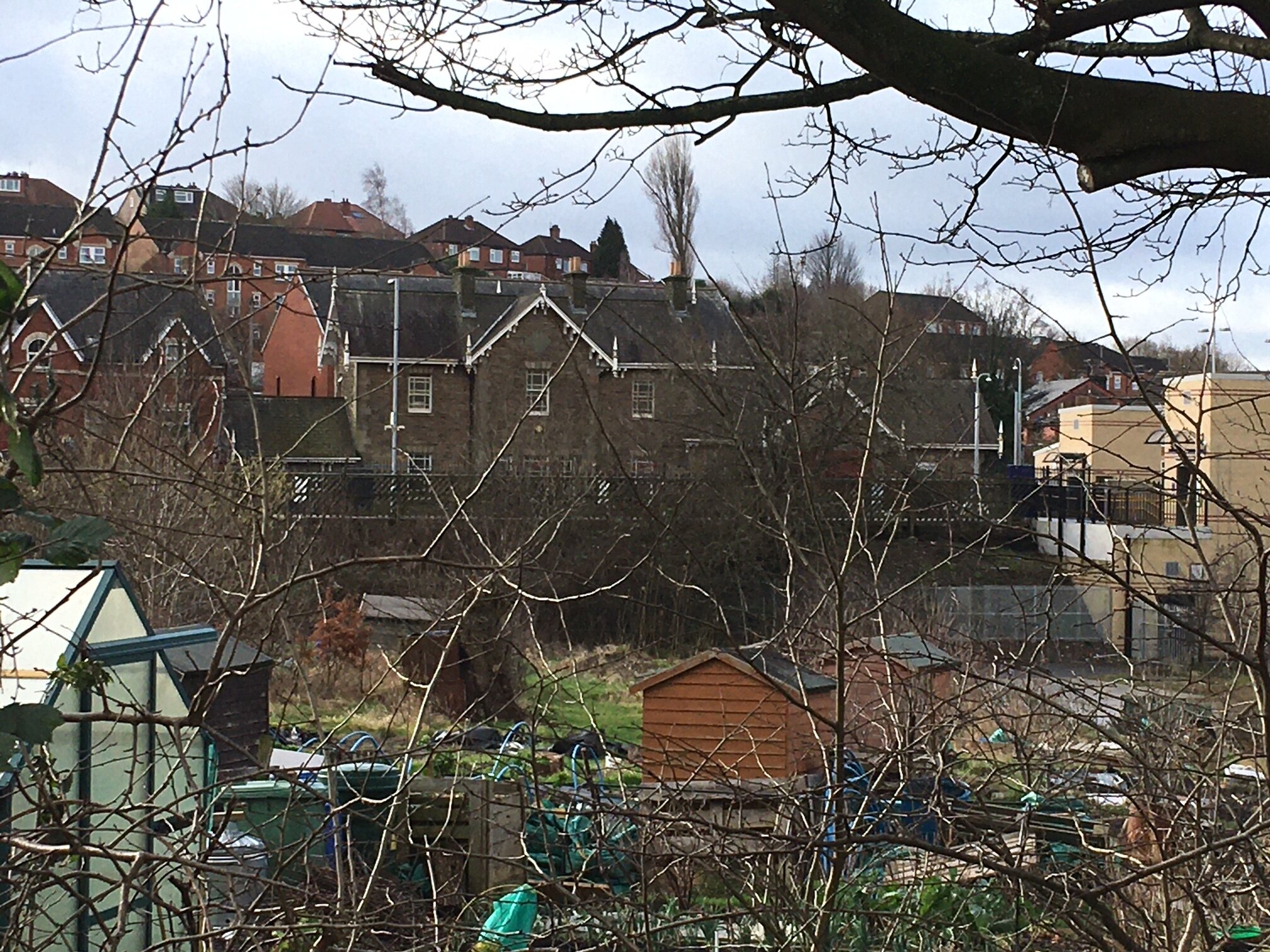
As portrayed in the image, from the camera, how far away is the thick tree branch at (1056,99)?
3385mm

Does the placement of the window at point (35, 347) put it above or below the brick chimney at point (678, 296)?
below

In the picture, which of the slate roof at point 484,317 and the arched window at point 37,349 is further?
the slate roof at point 484,317

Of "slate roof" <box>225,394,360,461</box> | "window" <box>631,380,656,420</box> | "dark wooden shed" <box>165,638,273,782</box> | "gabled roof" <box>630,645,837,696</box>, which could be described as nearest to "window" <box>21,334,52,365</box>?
"gabled roof" <box>630,645,837,696</box>

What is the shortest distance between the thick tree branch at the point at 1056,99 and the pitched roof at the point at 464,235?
3.73ft

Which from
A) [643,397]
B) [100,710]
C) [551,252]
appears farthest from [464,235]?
[551,252]

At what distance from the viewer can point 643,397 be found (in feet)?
114

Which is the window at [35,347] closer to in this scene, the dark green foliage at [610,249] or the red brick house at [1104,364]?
the red brick house at [1104,364]

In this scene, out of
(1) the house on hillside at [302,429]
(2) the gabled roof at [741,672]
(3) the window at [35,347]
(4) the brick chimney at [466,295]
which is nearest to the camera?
(3) the window at [35,347]

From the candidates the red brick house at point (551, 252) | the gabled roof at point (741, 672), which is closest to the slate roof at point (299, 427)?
the gabled roof at point (741, 672)

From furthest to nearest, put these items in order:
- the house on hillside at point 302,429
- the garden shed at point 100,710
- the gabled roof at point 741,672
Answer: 1. the house on hillside at point 302,429
2. the gabled roof at point 741,672
3. the garden shed at point 100,710

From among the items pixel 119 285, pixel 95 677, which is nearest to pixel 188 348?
pixel 119 285

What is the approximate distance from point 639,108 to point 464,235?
170 centimetres

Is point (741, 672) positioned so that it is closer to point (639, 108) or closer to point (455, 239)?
point (455, 239)

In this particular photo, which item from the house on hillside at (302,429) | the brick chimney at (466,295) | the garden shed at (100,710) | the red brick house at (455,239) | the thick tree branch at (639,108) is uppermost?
the brick chimney at (466,295)
